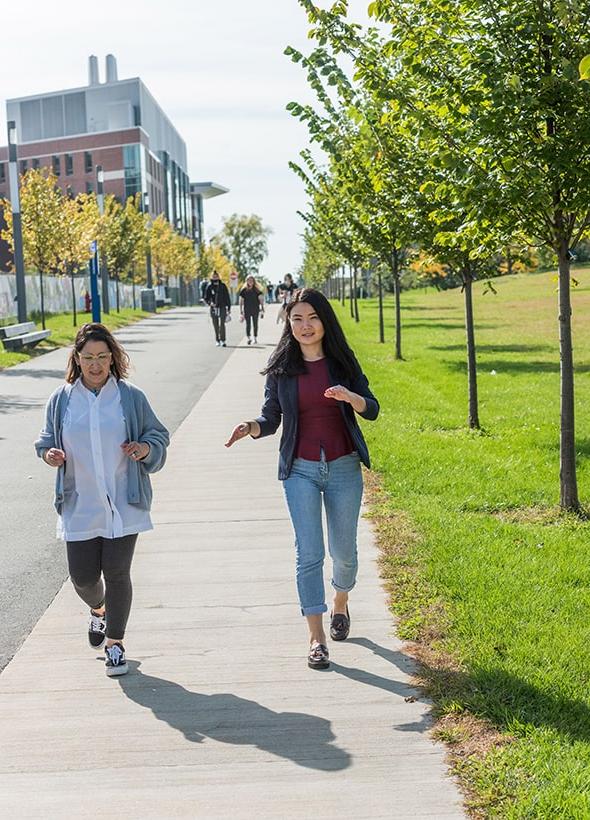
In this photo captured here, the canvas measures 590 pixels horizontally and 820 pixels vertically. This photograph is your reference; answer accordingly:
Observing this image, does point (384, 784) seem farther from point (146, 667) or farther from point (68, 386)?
point (68, 386)

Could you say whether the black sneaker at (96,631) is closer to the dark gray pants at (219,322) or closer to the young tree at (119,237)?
the dark gray pants at (219,322)

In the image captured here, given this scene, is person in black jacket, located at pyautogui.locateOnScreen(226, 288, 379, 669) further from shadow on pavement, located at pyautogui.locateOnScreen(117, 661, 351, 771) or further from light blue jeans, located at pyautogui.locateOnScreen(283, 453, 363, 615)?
shadow on pavement, located at pyautogui.locateOnScreen(117, 661, 351, 771)

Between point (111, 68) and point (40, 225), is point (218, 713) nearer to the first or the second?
point (40, 225)

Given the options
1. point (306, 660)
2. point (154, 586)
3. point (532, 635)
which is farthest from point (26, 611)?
point (532, 635)

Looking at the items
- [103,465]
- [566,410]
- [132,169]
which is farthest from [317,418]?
[132,169]

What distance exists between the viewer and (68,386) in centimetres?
555

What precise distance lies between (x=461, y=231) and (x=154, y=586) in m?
3.56

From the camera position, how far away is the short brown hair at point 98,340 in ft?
17.9

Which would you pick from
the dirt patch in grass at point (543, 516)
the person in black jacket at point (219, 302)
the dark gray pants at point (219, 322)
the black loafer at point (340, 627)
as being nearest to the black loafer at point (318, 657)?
the black loafer at point (340, 627)

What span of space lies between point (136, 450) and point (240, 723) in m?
1.33

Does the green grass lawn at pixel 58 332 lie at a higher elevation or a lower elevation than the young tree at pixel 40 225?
lower

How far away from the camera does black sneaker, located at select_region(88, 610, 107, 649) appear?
19.1 feet

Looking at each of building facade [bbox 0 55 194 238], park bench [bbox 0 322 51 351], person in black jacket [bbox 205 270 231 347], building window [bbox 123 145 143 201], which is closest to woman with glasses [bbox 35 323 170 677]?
park bench [bbox 0 322 51 351]

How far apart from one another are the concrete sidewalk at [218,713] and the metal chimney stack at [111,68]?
118615 mm
